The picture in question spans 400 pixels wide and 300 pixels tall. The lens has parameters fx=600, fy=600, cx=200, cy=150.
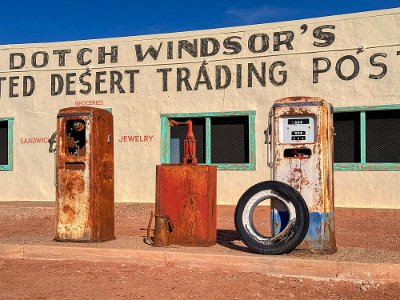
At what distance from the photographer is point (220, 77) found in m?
15.2

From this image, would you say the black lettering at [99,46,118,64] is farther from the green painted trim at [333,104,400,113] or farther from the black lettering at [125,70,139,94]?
the green painted trim at [333,104,400,113]

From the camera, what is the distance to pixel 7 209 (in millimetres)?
14688

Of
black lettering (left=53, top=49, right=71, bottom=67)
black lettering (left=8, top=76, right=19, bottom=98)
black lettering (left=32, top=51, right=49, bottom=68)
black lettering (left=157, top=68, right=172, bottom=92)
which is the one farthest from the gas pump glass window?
black lettering (left=8, top=76, right=19, bottom=98)

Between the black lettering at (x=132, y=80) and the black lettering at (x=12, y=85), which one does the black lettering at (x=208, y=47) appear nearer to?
the black lettering at (x=132, y=80)

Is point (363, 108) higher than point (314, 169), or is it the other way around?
point (363, 108)

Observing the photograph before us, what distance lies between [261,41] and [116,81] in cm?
405

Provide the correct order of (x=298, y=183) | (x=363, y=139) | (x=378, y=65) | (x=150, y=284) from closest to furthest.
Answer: (x=150, y=284) < (x=298, y=183) < (x=378, y=65) < (x=363, y=139)

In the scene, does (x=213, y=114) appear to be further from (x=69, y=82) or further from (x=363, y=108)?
(x=69, y=82)

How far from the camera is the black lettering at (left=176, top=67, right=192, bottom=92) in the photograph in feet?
50.8

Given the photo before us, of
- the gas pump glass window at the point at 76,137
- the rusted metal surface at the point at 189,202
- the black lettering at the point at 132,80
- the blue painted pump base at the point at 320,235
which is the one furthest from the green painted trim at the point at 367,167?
the gas pump glass window at the point at 76,137

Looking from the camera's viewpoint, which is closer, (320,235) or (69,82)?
(320,235)

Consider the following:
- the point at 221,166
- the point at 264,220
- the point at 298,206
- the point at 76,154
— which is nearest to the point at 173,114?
the point at 221,166

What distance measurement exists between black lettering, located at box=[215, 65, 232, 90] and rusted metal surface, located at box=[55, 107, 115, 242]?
6973 millimetres

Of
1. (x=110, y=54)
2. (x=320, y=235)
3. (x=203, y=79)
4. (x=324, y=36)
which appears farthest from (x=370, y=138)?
(x=320, y=235)
